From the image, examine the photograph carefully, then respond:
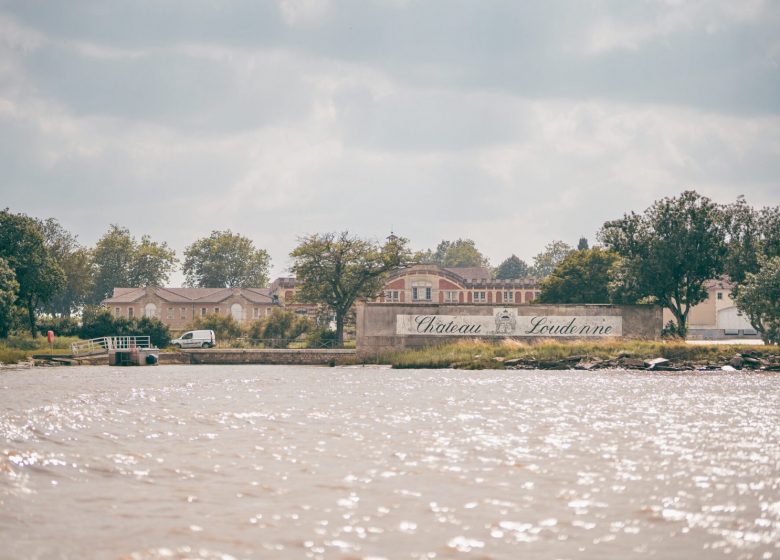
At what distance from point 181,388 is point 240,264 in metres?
140

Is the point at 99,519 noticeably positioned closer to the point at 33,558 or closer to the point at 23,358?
the point at 33,558

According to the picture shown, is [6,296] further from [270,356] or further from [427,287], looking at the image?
[427,287]

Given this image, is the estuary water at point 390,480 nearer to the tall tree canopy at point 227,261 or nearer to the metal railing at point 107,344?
the metal railing at point 107,344

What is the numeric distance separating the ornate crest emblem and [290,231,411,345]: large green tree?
107 feet

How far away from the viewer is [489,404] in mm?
27766

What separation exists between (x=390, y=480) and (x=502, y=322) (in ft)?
149

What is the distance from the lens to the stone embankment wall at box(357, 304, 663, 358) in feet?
193

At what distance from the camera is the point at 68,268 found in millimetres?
143375

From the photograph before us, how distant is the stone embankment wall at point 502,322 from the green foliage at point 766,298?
18.4 feet

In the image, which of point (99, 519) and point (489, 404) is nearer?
point (99, 519)

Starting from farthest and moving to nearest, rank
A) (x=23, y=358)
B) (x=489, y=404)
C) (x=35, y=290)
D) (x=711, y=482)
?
(x=35, y=290) → (x=23, y=358) → (x=489, y=404) → (x=711, y=482)

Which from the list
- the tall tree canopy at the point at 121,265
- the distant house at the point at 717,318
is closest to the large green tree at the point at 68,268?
the tall tree canopy at the point at 121,265

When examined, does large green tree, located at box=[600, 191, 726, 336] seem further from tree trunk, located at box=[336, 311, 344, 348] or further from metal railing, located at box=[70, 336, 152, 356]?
metal railing, located at box=[70, 336, 152, 356]

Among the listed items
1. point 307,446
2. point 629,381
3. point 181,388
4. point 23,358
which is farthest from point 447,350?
point 307,446
